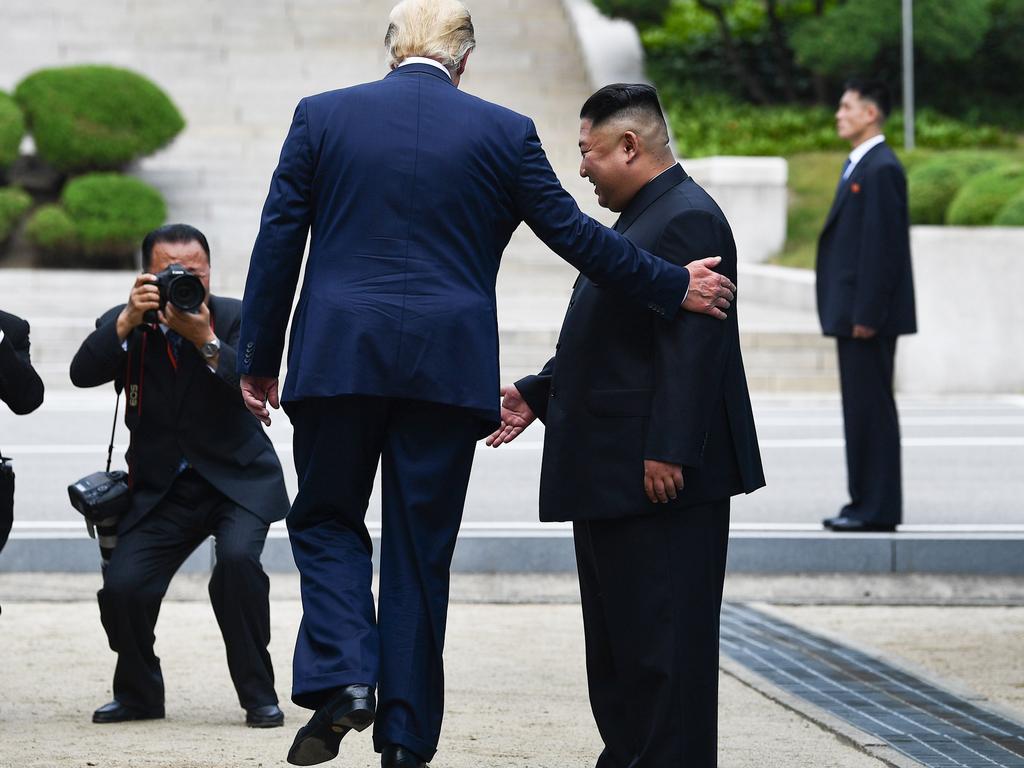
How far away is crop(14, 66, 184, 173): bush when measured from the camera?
19391 millimetres

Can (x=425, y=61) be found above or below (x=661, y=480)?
above

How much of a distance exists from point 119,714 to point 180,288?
1.35 meters

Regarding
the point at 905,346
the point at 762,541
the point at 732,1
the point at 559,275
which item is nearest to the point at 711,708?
the point at 762,541

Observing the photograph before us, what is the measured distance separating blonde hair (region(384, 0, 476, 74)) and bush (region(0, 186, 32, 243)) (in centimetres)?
1562

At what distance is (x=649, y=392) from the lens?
4.34 m

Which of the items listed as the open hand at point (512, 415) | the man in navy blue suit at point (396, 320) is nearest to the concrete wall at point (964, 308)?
the open hand at point (512, 415)

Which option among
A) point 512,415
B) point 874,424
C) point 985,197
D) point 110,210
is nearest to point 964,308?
point 985,197

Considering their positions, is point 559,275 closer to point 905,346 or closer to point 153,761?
point 905,346

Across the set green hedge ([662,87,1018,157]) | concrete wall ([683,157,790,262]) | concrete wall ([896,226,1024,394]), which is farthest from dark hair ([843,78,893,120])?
green hedge ([662,87,1018,157])

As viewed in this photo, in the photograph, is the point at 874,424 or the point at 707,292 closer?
the point at 707,292

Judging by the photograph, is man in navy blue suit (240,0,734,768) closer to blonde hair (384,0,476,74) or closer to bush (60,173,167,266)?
blonde hair (384,0,476,74)

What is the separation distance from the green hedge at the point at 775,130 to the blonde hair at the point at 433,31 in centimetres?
1836

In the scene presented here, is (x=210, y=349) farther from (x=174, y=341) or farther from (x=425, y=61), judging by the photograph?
(x=425, y=61)

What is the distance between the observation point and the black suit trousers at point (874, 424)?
26.3 feet
